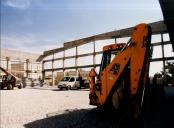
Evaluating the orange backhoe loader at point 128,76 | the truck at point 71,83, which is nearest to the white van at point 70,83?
the truck at point 71,83

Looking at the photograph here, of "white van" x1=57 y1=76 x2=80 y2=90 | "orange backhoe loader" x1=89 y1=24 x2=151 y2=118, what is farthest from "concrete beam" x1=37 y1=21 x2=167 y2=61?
"orange backhoe loader" x1=89 y1=24 x2=151 y2=118

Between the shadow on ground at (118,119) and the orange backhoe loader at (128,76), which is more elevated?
the orange backhoe loader at (128,76)

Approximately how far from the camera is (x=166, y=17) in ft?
35.2

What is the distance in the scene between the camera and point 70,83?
26812 millimetres

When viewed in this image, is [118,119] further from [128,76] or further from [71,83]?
[71,83]

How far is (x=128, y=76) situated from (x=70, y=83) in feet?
69.4

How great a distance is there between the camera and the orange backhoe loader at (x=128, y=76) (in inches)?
207

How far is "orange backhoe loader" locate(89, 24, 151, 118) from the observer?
526 cm

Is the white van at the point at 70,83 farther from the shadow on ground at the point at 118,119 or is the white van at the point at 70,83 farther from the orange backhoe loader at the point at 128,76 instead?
the orange backhoe loader at the point at 128,76

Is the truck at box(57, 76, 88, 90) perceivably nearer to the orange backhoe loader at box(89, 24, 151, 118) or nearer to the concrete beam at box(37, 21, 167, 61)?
the concrete beam at box(37, 21, 167, 61)

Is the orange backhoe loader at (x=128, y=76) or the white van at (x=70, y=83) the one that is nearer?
the orange backhoe loader at (x=128, y=76)

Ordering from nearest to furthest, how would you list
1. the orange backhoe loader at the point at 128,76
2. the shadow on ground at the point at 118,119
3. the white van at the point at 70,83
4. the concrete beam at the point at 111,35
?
the orange backhoe loader at the point at 128,76, the shadow on ground at the point at 118,119, the concrete beam at the point at 111,35, the white van at the point at 70,83

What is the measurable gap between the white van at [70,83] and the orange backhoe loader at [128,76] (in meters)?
19.0

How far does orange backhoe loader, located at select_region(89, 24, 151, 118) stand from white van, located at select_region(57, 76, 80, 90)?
19.0 metres
